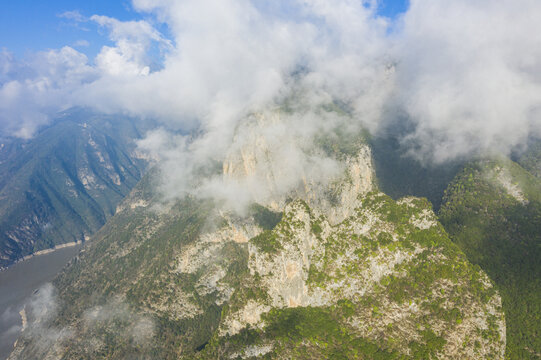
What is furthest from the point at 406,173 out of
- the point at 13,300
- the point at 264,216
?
the point at 13,300

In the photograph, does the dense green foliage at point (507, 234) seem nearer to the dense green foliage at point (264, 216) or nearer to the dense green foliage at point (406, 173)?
Result: the dense green foliage at point (406, 173)

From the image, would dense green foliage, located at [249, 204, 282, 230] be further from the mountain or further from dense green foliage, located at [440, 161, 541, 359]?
dense green foliage, located at [440, 161, 541, 359]

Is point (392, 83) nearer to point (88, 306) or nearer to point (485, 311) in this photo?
point (485, 311)

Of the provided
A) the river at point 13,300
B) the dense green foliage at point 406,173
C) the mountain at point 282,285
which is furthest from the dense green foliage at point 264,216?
the river at point 13,300

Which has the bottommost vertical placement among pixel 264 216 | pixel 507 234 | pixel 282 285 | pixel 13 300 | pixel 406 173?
pixel 13 300

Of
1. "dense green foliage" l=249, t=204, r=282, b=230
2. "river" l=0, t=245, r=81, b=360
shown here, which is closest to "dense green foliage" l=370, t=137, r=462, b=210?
"dense green foliage" l=249, t=204, r=282, b=230

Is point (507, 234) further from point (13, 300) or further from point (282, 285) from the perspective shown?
point (13, 300)
